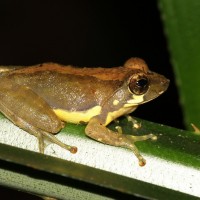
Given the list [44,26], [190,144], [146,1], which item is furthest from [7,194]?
[190,144]

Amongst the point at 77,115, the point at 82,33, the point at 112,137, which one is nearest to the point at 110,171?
the point at 112,137

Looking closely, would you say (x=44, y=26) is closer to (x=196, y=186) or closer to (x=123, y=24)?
(x=123, y=24)

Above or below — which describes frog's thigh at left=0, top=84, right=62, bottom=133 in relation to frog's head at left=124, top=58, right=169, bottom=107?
below

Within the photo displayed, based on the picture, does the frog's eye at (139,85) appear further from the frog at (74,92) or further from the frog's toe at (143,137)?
the frog's toe at (143,137)

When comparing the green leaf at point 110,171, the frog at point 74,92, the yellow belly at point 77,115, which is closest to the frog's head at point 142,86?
the frog at point 74,92

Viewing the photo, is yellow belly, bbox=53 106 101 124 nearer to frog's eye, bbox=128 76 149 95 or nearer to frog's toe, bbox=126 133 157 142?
frog's eye, bbox=128 76 149 95

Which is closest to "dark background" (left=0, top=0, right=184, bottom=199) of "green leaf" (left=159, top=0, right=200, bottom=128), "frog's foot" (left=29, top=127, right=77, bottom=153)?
"green leaf" (left=159, top=0, right=200, bottom=128)
